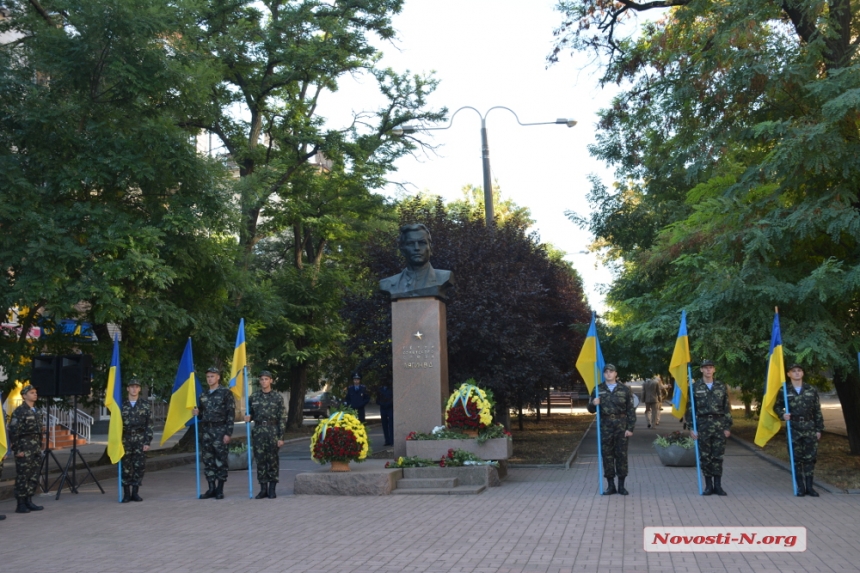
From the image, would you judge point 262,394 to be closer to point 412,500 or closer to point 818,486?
point 412,500

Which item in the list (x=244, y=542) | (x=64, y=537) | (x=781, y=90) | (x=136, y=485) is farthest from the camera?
(x=781, y=90)

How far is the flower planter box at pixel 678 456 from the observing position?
17.5 m

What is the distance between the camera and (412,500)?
1270 centimetres

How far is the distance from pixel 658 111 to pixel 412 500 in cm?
999

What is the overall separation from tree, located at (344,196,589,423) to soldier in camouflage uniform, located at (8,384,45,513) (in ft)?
31.2

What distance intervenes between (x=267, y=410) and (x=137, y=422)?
211cm

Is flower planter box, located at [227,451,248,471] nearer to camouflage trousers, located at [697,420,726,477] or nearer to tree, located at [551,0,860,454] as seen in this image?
tree, located at [551,0,860,454]

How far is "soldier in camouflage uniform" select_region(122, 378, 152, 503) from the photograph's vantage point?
44.5 feet

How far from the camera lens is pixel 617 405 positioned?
13.2 m

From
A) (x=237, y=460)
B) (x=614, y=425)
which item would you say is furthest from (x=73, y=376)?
(x=614, y=425)

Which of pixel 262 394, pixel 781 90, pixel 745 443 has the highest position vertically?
pixel 781 90

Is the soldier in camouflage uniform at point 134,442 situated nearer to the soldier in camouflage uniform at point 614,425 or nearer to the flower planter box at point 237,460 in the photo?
the flower planter box at point 237,460

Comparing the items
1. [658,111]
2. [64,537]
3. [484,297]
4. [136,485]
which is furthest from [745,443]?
[64,537]

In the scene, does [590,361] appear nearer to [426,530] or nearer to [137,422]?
[426,530]
